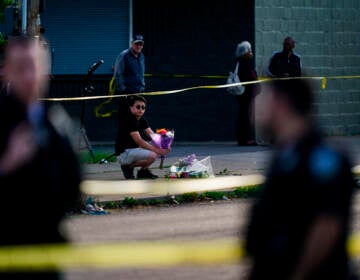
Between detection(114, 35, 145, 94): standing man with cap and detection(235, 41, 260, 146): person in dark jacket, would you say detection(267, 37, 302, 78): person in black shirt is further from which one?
detection(114, 35, 145, 94): standing man with cap

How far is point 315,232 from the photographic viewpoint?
4.36m

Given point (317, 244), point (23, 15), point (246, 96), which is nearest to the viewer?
point (317, 244)

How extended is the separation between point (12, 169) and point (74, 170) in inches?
10.7

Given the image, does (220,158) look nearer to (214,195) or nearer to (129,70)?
(129,70)

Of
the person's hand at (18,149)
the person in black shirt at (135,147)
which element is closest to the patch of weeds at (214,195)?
the person in black shirt at (135,147)

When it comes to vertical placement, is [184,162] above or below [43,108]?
below

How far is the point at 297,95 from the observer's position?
4.54 m

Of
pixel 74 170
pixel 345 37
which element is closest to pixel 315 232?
pixel 74 170

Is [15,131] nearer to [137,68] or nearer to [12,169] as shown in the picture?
[12,169]

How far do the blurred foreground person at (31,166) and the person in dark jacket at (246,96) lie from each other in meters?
14.6

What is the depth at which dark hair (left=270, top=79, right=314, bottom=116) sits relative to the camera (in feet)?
14.9

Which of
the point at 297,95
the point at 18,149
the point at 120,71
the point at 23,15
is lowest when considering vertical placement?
the point at 120,71

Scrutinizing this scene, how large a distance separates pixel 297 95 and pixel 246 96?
615 inches

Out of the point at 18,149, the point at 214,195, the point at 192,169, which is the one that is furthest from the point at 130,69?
the point at 18,149
